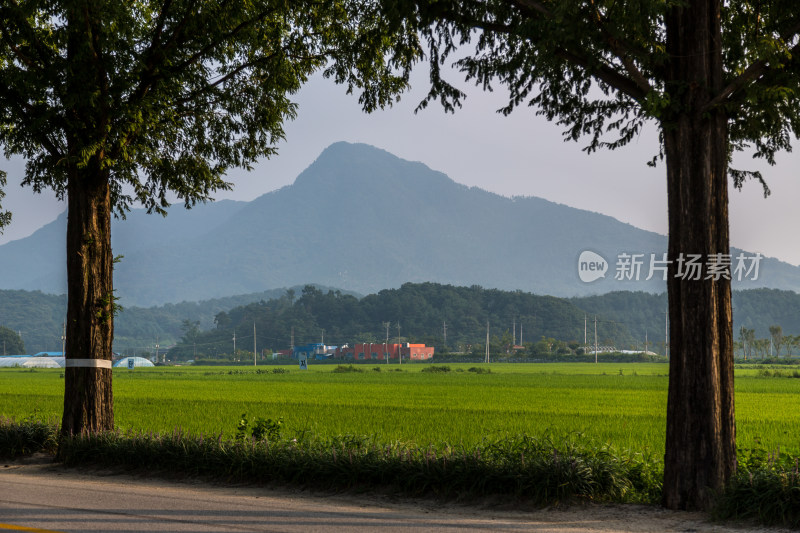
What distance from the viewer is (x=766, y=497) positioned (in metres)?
7.82

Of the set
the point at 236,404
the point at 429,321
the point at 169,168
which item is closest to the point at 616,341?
the point at 429,321

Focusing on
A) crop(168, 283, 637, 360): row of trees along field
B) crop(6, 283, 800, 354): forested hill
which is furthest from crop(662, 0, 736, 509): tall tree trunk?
crop(6, 283, 800, 354): forested hill

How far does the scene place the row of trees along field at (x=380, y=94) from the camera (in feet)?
28.3

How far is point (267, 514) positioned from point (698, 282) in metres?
5.30

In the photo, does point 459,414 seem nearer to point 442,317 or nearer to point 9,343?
point 442,317

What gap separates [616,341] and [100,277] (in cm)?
17903

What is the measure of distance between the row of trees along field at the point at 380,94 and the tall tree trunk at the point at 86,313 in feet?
0.09

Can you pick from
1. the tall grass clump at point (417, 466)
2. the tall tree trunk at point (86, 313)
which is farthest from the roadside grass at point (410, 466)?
the tall tree trunk at point (86, 313)

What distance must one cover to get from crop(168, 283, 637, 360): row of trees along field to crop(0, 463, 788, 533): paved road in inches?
5927

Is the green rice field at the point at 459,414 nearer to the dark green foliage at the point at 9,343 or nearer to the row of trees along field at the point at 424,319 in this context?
the row of trees along field at the point at 424,319

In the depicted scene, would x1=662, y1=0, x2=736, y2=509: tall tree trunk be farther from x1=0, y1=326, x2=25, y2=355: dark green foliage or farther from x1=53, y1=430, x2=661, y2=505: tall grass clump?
x1=0, y1=326, x2=25, y2=355: dark green foliage

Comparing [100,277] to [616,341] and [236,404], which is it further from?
[616,341]

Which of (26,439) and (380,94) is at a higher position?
(380,94)

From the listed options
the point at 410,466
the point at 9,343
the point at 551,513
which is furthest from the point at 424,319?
the point at 551,513
